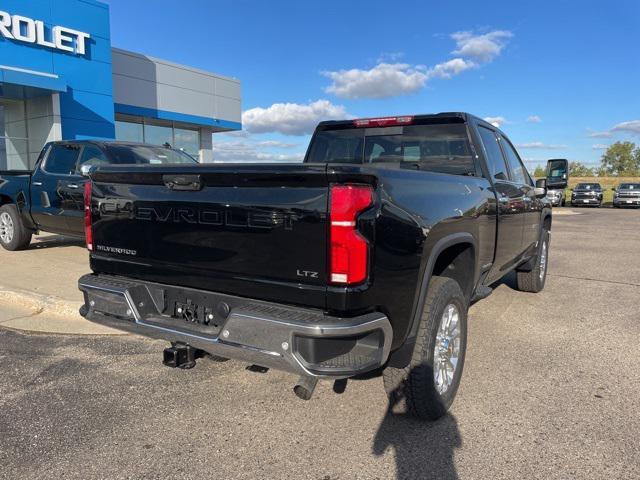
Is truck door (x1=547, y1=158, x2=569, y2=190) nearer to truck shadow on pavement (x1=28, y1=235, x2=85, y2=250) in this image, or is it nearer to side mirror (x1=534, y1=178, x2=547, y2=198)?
side mirror (x1=534, y1=178, x2=547, y2=198)

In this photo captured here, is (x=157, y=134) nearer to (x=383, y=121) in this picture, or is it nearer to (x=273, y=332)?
(x=383, y=121)

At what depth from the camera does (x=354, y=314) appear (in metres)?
2.40

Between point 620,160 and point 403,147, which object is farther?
point 620,160

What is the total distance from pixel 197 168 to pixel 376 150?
225 cm

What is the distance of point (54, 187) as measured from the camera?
25.3 ft

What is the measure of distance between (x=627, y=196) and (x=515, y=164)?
29.3 m

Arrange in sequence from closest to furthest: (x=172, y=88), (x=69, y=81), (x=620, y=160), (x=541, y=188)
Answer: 1. (x=541, y=188)
2. (x=69, y=81)
3. (x=172, y=88)
4. (x=620, y=160)

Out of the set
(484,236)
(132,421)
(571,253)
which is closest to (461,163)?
(484,236)

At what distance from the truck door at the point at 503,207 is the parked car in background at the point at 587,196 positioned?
102 feet

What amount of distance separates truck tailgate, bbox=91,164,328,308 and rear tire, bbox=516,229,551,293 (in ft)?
15.0

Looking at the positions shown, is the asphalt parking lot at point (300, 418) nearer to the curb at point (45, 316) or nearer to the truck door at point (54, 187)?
Result: the curb at point (45, 316)

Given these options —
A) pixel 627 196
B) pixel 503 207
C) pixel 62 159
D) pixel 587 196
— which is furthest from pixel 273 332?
pixel 587 196

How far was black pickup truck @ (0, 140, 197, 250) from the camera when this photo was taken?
733 cm

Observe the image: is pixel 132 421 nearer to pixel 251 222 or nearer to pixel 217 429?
pixel 217 429
